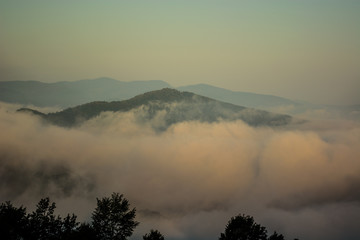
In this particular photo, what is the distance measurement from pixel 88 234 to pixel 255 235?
88.5 ft

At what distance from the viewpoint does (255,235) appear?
65375 millimetres

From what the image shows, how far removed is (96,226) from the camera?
224 ft

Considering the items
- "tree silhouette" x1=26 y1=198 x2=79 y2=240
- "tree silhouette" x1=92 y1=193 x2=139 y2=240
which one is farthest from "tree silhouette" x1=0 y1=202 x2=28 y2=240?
"tree silhouette" x1=92 y1=193 x2=139 y2=240

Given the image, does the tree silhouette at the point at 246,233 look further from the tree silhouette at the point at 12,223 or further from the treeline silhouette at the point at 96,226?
the tree silhouette at the point at 12,223

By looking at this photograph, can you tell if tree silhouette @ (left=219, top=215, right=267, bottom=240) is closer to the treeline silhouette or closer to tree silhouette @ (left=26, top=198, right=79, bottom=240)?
the treeline silhouette

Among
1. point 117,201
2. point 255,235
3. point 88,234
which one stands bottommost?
point 88,234

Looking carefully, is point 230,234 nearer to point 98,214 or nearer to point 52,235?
point 98,214

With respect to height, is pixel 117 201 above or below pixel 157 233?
above

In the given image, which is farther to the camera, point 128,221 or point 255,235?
point 128,221

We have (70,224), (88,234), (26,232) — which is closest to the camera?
(88,234)

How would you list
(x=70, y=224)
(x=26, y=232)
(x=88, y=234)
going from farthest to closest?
(x=70, y=224), (x=26, y=232), (x=88, y=234)

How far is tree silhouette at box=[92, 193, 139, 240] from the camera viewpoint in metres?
68.7

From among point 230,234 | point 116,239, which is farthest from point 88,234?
point 230,234

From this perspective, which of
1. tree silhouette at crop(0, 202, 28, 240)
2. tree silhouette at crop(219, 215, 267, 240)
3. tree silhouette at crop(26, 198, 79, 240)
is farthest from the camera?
tree silhouette at crop(219, 215, 267, 240)
